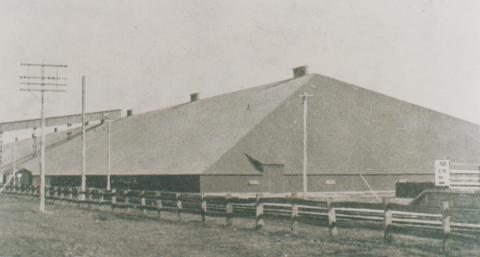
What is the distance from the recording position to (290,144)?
151 feet

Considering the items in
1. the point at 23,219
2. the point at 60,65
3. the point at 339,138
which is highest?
the point at 60,65

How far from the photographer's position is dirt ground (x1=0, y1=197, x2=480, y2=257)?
44.0 feet

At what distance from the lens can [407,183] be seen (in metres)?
35.3

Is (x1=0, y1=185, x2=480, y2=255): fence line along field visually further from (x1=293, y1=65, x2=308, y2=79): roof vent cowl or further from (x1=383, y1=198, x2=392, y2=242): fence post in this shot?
(x1=293, y1=65, x2=308, y2=79): roof vent cowl

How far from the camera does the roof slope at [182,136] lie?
1820 inches

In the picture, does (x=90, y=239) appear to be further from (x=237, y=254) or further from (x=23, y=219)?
(x=23, y=219)

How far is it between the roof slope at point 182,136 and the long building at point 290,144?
0.51 feet

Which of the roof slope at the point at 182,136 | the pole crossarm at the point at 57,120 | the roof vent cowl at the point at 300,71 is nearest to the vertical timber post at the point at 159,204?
the roof slope at the point at 182,136

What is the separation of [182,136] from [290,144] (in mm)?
11647

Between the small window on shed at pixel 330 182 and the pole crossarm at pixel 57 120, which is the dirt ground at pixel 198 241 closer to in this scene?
the small window on shed at pixel 330 182

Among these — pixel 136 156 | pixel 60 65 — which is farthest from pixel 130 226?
pixel 136 156

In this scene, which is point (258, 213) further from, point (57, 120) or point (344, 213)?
point (57, 120)

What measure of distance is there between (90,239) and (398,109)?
4358cm

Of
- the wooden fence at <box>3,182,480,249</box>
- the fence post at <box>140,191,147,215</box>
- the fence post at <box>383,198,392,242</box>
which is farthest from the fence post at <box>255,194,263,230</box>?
the fence post at <box>140,191,147,215</box>
